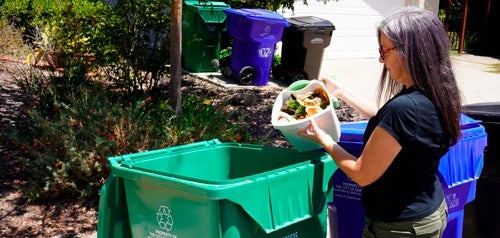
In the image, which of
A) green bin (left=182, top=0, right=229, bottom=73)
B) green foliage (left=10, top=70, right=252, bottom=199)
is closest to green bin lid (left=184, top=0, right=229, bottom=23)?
green bin (left=182, top=0, right=229, bottom=73)

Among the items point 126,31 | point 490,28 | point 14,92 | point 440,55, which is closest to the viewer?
point 440,55

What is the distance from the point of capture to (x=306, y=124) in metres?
2.52

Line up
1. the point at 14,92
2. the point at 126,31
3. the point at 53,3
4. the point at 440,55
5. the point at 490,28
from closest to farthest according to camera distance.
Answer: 1. the point at 440,55
2. the point at 126,31
3. the point at 14,92
4. the point at 53,3
5. the point at 490,28

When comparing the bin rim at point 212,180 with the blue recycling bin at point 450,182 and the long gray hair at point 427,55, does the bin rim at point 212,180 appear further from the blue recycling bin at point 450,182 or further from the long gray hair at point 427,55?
the long gray hair at point 427,55

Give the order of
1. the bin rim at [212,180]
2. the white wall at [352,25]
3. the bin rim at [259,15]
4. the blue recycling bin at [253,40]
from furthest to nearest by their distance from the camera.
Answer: the white wall at [352,25], the blue recycling bin at [253,40], the bin rim at [259,15], the bin rim at [212,180]

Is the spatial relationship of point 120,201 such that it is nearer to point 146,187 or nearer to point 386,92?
point 146,187

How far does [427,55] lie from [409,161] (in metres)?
0.40

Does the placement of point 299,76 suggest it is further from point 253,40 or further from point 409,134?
point 409,134

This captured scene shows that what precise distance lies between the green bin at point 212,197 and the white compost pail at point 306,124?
6 centimetres

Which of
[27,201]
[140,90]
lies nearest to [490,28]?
[140,90]

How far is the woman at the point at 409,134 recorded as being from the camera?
7.52ft

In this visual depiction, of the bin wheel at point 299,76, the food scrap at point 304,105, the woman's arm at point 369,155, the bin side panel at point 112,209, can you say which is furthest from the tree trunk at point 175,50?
the bin wheel at point 299,76

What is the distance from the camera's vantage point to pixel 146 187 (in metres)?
2.47

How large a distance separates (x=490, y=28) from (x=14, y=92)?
14.8 meters
